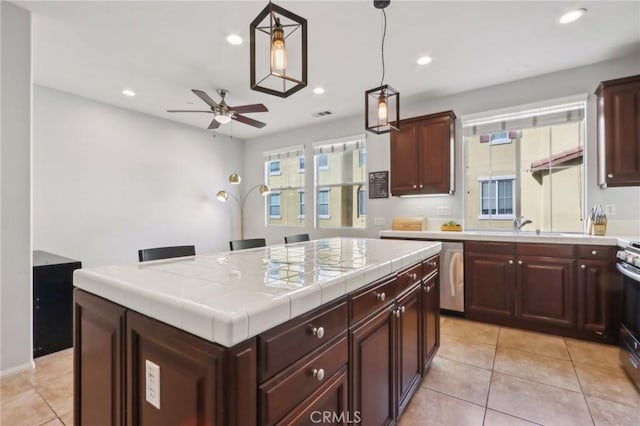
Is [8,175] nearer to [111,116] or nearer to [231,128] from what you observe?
[111,116]

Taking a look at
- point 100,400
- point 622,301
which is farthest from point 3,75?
point 622,301

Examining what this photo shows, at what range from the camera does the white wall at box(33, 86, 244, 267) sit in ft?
12.2

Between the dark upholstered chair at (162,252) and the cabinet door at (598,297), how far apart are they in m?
3.53

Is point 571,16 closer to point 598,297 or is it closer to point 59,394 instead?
point 598,297

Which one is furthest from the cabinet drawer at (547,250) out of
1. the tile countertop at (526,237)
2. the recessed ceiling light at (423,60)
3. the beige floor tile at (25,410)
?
the beige floor tile at (25,410)

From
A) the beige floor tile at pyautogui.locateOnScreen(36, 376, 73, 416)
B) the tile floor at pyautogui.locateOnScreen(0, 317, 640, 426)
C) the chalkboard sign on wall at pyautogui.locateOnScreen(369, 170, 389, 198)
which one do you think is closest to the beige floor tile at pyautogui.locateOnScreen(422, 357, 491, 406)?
the tile floor at pyautogui.locateOnScreen(0, 317, 640, 426)

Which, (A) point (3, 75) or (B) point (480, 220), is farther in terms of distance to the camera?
(B) point (480, 220)

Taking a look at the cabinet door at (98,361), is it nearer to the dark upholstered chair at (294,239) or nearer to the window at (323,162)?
the dark upholstered chair at (294,239)

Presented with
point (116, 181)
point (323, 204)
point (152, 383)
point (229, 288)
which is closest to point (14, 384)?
point (152, 383)

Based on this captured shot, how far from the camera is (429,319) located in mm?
2143

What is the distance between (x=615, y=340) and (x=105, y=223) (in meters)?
6.11

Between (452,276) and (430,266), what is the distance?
1.50 metres

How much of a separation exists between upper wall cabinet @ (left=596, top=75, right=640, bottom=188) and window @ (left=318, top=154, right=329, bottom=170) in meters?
3.61

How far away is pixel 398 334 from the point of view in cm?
157
